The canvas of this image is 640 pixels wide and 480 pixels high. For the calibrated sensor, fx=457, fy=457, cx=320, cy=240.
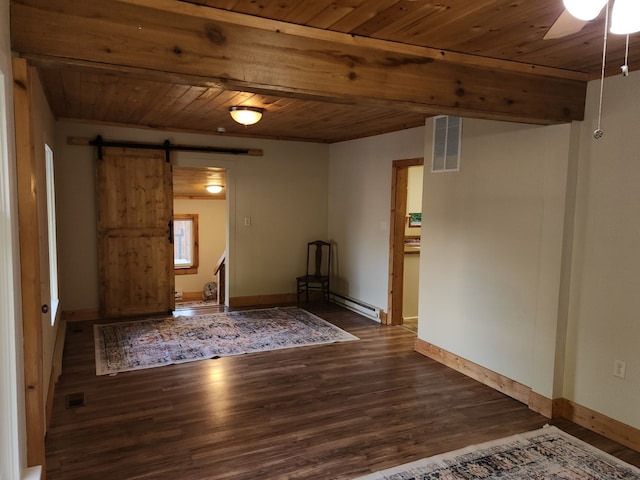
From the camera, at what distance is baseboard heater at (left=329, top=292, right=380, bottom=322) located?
5812 millimetres

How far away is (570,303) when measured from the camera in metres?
3.22

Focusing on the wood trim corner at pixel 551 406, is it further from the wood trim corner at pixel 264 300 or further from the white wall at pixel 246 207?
the white wall at pixel 246 207

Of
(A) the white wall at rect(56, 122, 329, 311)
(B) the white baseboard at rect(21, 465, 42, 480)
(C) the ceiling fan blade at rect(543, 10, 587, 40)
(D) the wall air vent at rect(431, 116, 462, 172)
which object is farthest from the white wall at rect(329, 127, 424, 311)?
(B) the white baseboard at rect(21, 465, 42, 480)

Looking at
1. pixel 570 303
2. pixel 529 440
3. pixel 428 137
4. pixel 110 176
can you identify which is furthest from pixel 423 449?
pixel 110 176

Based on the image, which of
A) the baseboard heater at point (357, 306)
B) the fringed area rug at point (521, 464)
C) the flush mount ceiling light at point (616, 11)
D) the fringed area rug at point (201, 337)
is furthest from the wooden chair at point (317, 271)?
the flush mount ceiling light at point (616, 11)

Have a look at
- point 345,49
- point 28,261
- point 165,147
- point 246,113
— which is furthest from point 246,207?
point 28,261

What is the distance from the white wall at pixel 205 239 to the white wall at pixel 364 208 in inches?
185

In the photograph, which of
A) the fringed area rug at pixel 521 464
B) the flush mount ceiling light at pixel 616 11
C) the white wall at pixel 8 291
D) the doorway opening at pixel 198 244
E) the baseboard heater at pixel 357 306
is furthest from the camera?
the doorway opening at pixel 198 244

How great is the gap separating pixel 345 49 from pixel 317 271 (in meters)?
4.66

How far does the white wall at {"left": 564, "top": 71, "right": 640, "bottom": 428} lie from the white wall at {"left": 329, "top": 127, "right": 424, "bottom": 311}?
7.34 ft

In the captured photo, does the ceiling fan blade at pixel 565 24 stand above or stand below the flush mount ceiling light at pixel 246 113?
below

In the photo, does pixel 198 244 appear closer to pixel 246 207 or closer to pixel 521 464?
pixel 246 207

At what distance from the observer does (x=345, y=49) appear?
2318mm

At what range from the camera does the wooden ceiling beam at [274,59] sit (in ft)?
6.03
